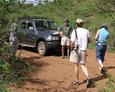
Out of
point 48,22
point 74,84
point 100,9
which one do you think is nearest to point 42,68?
point 74,84

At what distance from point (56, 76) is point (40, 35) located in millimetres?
5059

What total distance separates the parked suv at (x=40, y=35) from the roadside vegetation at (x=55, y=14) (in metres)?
0.78

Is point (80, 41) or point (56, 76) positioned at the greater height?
point (80, 41)

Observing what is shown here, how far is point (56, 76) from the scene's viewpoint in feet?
46.9

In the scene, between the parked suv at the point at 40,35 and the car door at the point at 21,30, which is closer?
the car door at the point at 21,30

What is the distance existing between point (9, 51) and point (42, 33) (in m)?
10.0

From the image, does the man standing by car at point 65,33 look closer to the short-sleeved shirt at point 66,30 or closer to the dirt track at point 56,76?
the short-sleeved shirt at point 66,30

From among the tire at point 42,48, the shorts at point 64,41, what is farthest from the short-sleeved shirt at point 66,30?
the tire at point 42,48

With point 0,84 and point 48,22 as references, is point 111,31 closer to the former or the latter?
point 48,22

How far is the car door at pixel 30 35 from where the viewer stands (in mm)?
19422

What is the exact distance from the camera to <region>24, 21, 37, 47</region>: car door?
1942cm

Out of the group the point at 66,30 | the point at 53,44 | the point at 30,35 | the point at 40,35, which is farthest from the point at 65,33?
the point at 30,35

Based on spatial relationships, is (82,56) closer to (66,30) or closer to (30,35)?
(66,30)

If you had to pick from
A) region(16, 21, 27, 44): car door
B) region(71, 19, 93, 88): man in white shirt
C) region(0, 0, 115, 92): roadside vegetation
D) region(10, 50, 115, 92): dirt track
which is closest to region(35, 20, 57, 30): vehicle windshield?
region(0, 0, 115, 92): roadside vegetation
